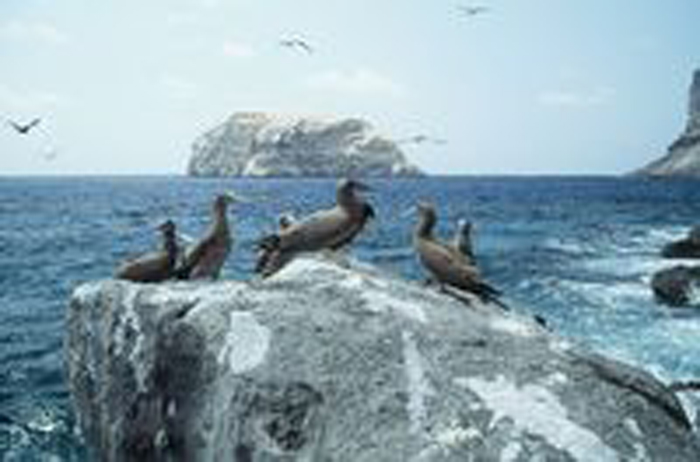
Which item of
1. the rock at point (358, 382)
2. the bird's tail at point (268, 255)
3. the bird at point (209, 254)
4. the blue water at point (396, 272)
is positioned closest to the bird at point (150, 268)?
the bird at point (209, 254)

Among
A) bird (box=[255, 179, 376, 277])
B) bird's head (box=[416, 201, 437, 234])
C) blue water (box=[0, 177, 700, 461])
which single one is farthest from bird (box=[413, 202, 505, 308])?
blue water (box=[0, 177, 700, 461])

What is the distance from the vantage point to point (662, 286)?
2870 cm

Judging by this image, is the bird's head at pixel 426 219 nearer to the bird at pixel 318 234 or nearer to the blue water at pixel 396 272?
the bird at pixel 318 234

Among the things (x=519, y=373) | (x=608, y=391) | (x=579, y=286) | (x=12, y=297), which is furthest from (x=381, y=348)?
(x=579, y=286)

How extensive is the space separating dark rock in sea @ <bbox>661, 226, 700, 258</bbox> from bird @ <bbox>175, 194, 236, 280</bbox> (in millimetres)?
35711

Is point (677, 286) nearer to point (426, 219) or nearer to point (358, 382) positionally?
point (426, 219)

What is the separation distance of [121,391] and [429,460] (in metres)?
3.59

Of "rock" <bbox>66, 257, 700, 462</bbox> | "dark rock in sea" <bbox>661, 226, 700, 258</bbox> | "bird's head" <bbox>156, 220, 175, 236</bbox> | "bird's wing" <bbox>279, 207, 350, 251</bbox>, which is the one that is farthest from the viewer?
"dark rock in sea" <bbox>661, 226, 700, 258</bbox>

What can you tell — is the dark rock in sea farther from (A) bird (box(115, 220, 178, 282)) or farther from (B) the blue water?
(A) bird (box(115, 220, 178, 282))

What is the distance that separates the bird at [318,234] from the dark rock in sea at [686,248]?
35474 millimetres

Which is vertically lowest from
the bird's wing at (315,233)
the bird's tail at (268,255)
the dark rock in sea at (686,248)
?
the dark rock in sea at (686,248)

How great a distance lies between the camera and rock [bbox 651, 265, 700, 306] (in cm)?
2802

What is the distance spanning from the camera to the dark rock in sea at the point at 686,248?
41.5 meters

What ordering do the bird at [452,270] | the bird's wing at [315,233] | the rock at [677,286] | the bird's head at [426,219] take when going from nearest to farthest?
the bird at [452,270] < the bird's wing at [315,233] < the bird's head at [426,219] < the rock at [677,286]
